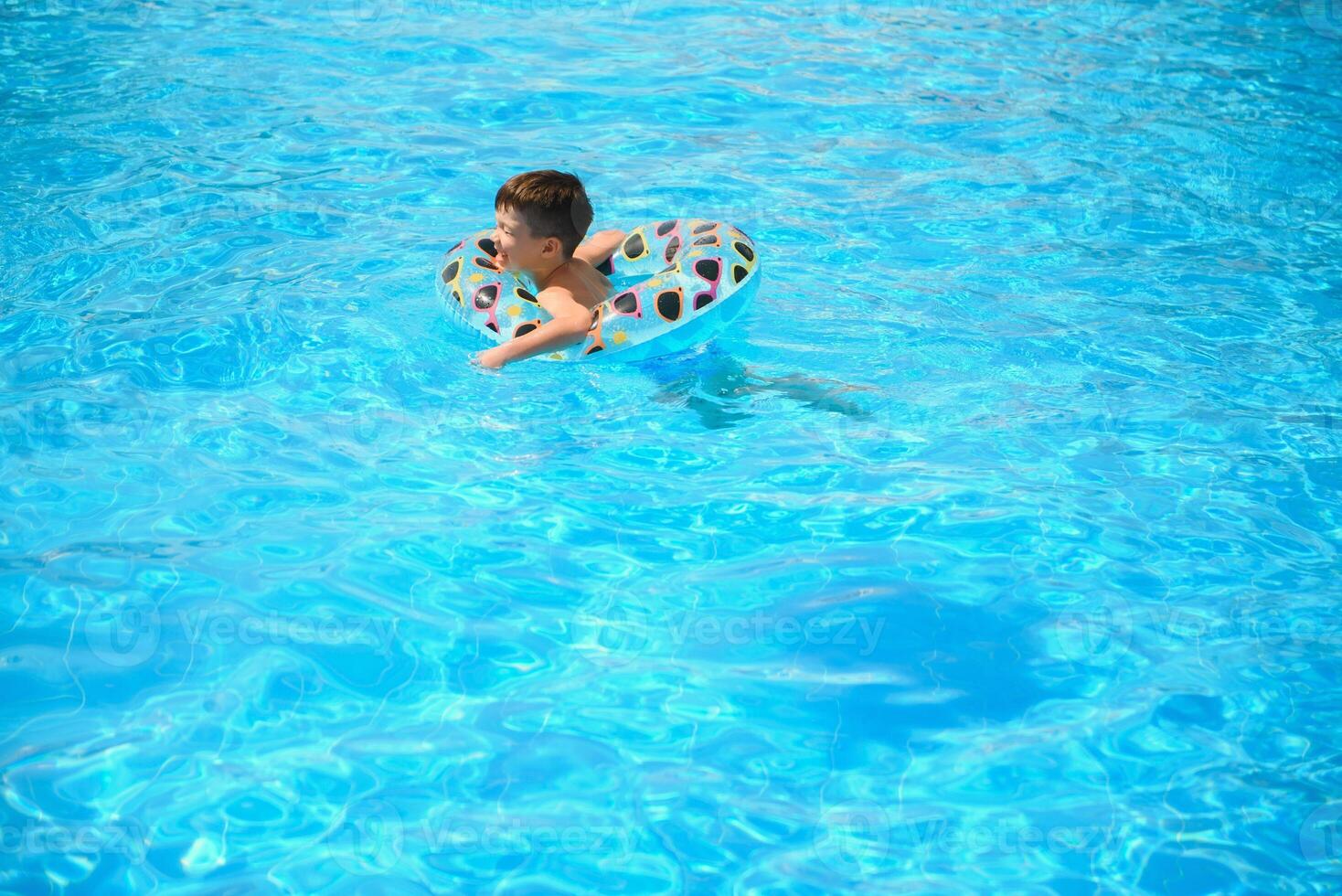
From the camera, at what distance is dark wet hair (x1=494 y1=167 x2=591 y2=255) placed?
15.1ft

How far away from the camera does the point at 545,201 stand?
4609 millimetres

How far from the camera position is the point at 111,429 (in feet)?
13.9

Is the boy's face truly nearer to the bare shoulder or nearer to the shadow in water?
the bare shoulder

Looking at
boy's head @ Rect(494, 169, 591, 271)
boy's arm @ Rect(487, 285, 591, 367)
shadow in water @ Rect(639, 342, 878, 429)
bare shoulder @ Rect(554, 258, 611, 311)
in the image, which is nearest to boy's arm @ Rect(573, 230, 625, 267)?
bare shoulder @ Rect(554, 258, 611, 311)

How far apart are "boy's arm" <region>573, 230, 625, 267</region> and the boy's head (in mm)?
360

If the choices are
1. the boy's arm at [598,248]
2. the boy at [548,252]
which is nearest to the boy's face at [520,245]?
the boy at [548,252]

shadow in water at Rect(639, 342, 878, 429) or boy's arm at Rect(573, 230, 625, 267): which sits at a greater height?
boy's arm at Rect(573, 230, 625, 267)

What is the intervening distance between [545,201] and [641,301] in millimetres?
546

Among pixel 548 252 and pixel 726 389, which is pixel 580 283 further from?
pixel 726 389

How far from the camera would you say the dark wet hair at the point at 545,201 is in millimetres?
4602

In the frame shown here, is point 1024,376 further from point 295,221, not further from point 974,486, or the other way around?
point 295,221

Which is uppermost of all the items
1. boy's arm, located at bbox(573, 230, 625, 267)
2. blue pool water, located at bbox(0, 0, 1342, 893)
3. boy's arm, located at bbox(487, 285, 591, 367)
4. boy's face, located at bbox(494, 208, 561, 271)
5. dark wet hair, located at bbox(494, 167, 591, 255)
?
dark wet hair, located at bbox(494, 167, 591, 255)

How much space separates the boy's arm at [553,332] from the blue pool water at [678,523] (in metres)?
0.23

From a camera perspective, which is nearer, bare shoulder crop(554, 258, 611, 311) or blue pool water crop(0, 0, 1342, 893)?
blue pool water crop(0, 0, 1342, 893)
